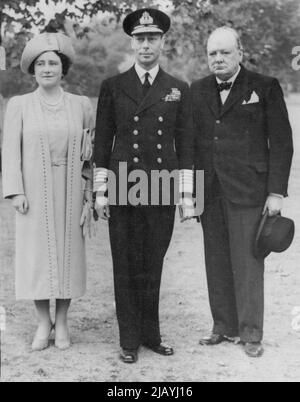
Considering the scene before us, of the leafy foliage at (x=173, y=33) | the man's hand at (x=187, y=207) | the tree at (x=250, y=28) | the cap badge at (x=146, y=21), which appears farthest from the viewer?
the tree at (x=250, y=28)

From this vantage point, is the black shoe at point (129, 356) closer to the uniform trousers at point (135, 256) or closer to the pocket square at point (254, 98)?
the uniform trousers at point (135, 256)

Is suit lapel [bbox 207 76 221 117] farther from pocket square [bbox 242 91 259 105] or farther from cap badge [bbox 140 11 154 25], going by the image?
cap badge [bbox 140 11 154 25]

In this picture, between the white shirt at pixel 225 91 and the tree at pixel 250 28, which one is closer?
the white shirt at pixel 225 91

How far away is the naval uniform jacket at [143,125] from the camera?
3463 millimetres

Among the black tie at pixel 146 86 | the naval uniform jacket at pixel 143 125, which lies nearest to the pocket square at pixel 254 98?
the naval uniform jacket at pixel 143 125

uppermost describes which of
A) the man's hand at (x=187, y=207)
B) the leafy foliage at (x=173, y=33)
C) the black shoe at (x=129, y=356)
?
the leafy foliage at (x=173, y=33)

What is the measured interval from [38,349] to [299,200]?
3.82 meters

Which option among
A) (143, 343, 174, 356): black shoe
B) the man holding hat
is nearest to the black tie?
the man holding hat

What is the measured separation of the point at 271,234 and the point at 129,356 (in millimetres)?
1032

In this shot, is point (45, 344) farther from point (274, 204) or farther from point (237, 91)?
point (237, 91)

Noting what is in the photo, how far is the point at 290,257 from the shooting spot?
524 cm

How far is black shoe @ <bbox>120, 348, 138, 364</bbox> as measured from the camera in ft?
11.6

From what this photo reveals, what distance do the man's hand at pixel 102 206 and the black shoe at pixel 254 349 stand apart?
1102 mm
